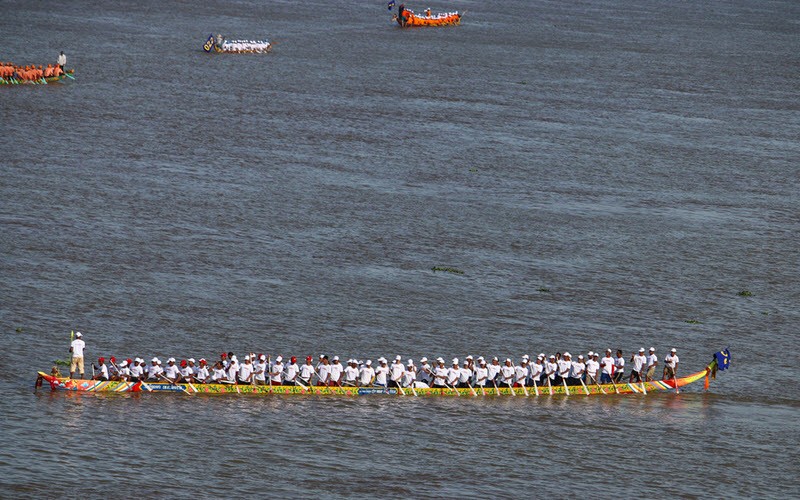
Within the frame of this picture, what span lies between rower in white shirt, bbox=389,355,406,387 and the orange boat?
408 feet

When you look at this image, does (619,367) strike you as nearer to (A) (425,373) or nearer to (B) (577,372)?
(B) (577,372)

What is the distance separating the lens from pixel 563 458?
5141 cm

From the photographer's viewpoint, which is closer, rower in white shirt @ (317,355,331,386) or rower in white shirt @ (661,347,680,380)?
rower in white shirt @ (317,355,331,386)

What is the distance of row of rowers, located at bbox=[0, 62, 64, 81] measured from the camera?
370 feet

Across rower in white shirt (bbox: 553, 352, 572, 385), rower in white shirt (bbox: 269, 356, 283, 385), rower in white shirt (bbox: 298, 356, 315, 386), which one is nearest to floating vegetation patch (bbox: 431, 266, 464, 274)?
rower in white shirt (bbox: 553, 352, 572, 385)

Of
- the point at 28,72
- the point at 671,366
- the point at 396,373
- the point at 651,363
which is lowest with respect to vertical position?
the point at 396,373

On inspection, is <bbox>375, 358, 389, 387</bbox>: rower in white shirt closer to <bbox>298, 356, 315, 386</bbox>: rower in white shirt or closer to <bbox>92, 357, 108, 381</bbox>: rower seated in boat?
<bbox>298, 356, 315, 386</bbox>: rower in white shirt

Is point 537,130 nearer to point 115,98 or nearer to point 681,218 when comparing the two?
point 681,218

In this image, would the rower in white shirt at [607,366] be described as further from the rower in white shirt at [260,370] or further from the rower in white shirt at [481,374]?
the rower in white shirt at [260,370]

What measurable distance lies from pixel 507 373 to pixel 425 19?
12892cm

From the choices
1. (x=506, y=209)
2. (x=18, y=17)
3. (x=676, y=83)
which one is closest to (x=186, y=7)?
(x=18, y=17)

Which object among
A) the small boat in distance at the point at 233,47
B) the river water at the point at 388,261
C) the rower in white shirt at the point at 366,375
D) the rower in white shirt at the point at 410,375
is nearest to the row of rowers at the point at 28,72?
the river water at the point at 388,261

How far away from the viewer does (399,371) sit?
56156 millimetres

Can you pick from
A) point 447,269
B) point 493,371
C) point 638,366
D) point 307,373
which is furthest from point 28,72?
point 638,366
